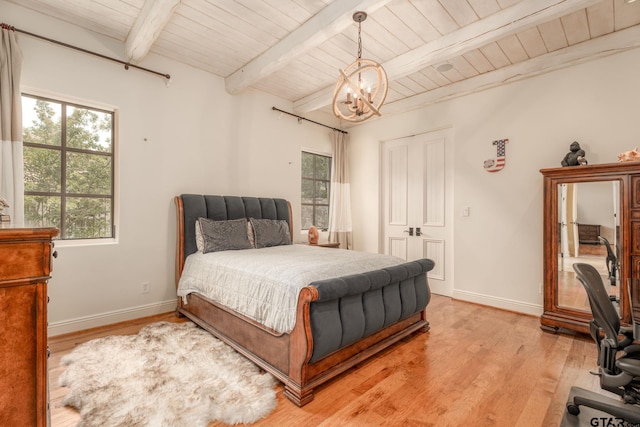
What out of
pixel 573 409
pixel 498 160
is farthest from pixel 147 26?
pixel 573 409

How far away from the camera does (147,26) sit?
8.60 feet

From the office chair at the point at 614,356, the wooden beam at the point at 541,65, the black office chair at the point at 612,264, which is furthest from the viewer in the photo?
the wooden beam at the point at 541,65

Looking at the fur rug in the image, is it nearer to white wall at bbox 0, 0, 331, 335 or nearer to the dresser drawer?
white wall at bbox 0, 0, 331, 335

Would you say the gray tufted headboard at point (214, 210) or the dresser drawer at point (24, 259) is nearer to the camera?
the dresser drawer at point (24, 259)

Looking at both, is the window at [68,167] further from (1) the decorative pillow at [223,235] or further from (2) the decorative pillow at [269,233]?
(2) the decorative pillow at [269,233]

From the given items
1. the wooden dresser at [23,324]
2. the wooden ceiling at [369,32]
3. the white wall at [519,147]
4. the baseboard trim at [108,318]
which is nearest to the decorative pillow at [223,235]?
the baseboard trim at [108,318]

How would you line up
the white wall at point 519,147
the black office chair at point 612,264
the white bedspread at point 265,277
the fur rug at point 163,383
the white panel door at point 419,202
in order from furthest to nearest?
1. the white panel door at point 419,202
2. the white wall at point 519,147
3. the black office chair at point 612,264
4. the white bedspread at point 265,277
5. the fur rug at point 163,383

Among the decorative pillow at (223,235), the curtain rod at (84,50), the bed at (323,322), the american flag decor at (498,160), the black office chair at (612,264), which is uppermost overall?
the curtain rod at (84,50)

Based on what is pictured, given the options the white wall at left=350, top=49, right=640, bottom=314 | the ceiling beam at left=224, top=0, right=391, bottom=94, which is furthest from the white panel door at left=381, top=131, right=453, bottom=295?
the ceiling beam at left=224, top=0, right=391, bottom=94

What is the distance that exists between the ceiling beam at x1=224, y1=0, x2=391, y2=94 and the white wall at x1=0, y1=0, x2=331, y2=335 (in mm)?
519

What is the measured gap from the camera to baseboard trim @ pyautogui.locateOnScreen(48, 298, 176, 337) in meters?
2.79

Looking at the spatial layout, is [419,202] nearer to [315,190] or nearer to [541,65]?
[315,190]

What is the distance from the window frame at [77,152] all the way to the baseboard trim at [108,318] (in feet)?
2.35

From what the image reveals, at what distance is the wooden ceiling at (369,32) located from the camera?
8.34ft
